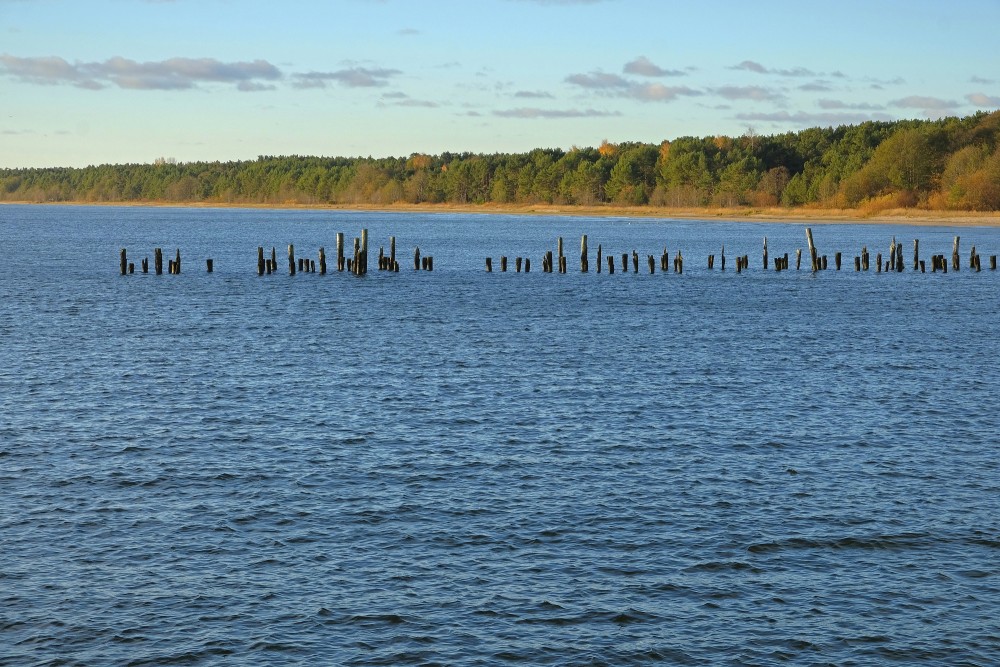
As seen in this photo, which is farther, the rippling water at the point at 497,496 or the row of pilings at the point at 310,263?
the row of pilings at the point at 310,263

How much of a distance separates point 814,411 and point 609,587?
1365 cm

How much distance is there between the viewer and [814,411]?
2802cm

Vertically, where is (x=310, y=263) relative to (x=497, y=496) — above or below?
above

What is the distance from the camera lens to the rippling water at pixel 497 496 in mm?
14477

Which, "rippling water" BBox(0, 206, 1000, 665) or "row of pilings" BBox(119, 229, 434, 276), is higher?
"row of pilings" BBox(119, 229, 434, 276)

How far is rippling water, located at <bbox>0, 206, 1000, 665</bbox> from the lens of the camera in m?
14.5

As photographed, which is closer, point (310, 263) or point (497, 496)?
point (497, 496)

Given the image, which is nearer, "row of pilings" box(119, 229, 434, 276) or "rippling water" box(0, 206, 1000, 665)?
"rippling water" box(0, 206, 1000, 665)

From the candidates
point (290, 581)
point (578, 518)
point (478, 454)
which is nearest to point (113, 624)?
point (290, 581)

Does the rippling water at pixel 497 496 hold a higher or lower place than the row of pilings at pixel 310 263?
lower

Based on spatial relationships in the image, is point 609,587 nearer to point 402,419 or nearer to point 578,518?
point 578,518

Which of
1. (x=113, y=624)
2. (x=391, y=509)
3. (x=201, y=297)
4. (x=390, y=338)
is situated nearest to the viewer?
(x=113, y=624)

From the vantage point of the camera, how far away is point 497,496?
20.2m

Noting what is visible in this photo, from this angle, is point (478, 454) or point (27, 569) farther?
point (478, 454)
